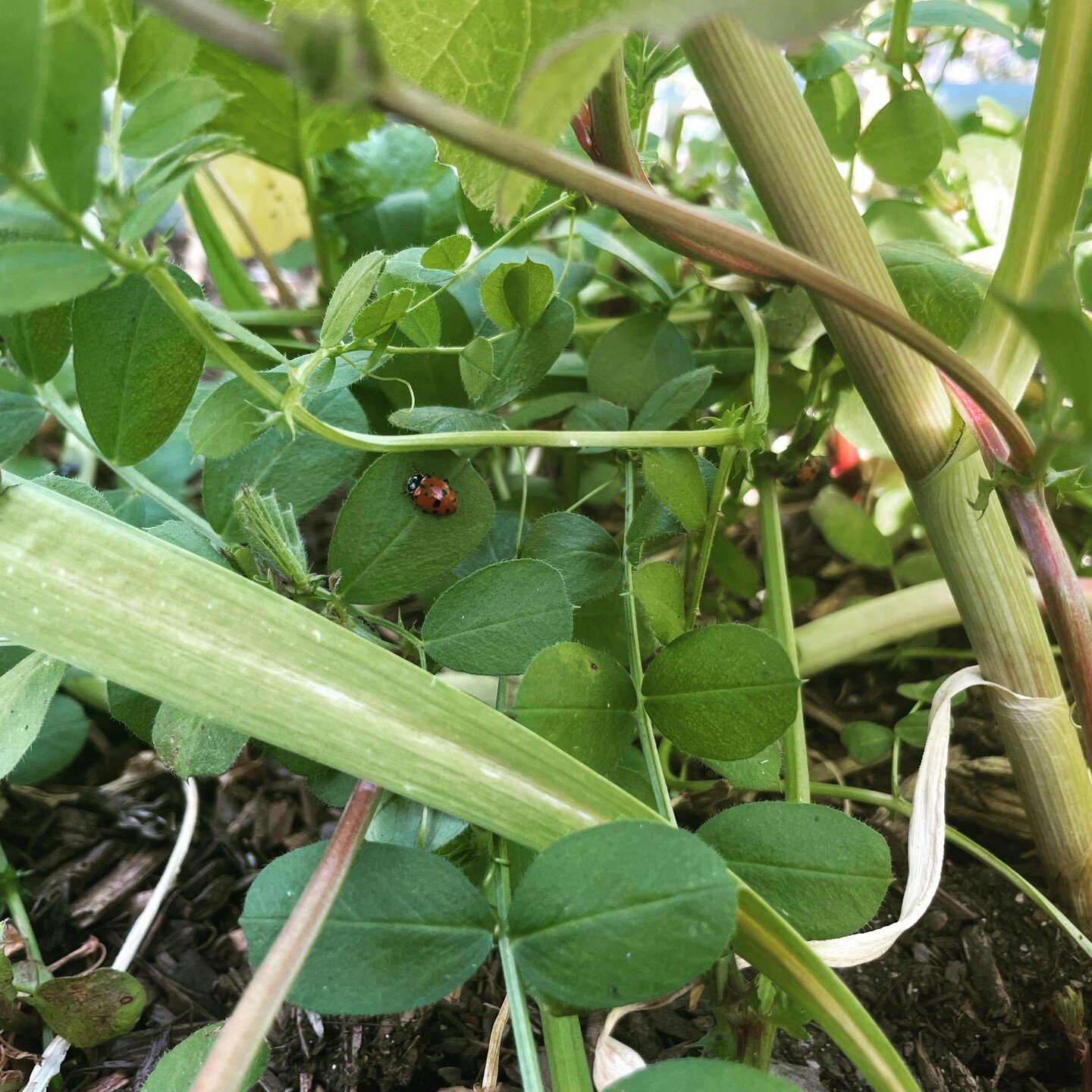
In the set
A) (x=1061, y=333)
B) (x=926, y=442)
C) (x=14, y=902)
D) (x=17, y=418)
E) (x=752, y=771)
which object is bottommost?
(x=14, y=902)

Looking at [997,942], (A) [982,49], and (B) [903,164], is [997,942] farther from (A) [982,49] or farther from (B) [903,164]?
(A) [982,49]

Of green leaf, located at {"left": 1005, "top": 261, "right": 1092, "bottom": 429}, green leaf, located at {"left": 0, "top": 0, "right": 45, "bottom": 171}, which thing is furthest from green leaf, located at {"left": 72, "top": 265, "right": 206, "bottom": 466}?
green leaf, located at {"left": 1005, "top": 261, "right": 1092, "bottom": 429}

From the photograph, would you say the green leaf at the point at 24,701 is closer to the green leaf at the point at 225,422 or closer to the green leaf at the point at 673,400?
the green leaf at the point at 225,422

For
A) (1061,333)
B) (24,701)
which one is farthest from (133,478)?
(1061,333)

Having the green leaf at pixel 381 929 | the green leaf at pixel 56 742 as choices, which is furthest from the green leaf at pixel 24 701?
the green leaf at pixel 56 742

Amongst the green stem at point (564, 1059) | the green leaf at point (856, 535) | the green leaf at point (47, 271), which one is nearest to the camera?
the green leaf at point (47, 271)

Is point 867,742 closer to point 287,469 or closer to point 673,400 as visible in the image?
point 673,400

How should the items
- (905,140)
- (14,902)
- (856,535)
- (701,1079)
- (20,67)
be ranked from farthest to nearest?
(856,535), (905,140), (14,902), (701,1079), (20,67)

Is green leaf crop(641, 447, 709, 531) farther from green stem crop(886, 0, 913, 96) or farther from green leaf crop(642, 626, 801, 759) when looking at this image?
green stem crop(886, 0, 913, 96)
